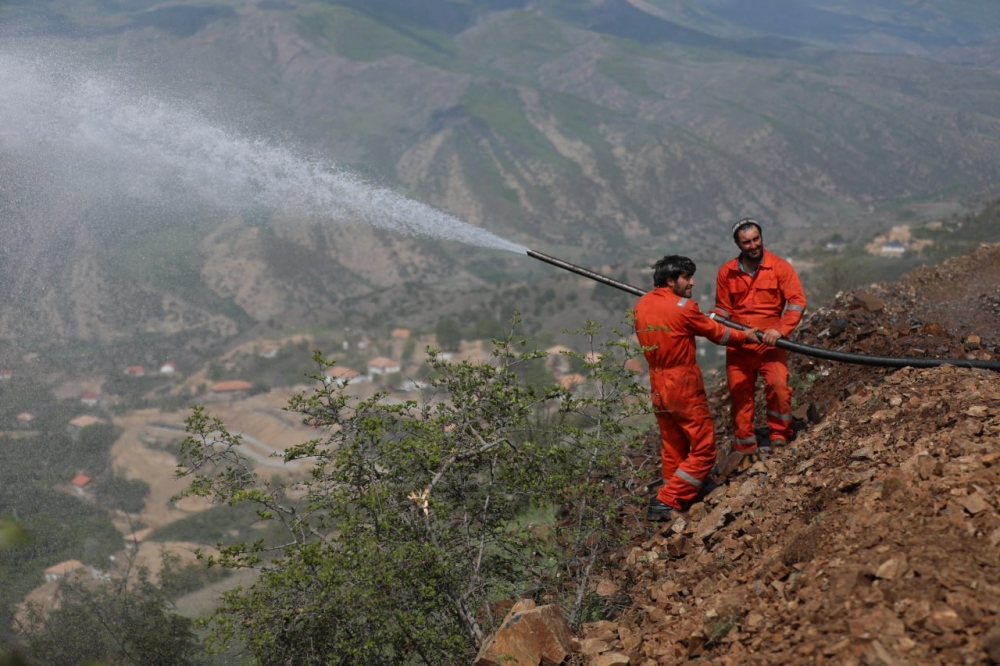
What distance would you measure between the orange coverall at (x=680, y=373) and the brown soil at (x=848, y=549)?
1.02 ft

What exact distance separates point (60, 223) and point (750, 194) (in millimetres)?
137566

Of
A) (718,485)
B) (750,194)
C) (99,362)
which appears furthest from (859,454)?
(750,194)

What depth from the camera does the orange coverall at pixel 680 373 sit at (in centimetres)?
640

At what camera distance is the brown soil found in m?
3.72

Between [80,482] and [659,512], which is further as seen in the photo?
[80,482]

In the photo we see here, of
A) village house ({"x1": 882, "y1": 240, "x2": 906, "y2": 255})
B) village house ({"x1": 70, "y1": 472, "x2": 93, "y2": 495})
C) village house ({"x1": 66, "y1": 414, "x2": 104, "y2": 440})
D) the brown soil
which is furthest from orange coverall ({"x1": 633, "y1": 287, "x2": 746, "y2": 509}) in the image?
village house ({"x1": 882, "y1": 240, "x2": 906, "y2": 255})

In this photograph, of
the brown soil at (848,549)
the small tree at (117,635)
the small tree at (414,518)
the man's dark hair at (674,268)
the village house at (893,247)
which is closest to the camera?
the brown soil at (848,549)

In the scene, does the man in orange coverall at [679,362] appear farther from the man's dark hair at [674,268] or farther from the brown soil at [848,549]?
the brown soil at [848,549]

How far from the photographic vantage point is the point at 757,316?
7.08m

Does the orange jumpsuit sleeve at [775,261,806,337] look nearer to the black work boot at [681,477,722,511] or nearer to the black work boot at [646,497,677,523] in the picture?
the black work boot at [681,477,722,511]

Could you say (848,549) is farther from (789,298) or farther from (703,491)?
A: (789,298)

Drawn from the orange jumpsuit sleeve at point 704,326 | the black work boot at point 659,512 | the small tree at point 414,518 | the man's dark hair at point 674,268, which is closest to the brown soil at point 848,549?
the black work boot at point 659,512

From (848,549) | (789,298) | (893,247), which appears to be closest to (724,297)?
(789,298)

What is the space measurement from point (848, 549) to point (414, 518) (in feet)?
9.56
